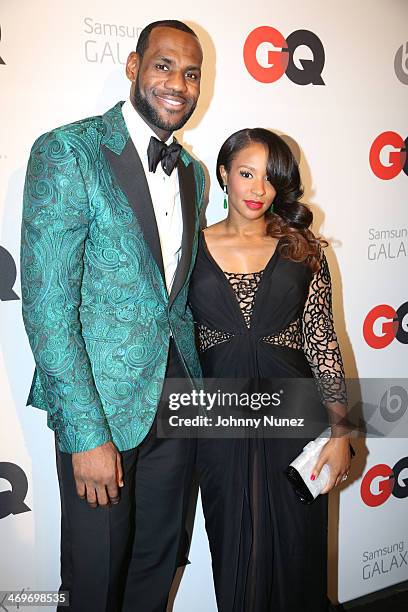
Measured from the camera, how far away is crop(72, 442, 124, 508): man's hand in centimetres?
134

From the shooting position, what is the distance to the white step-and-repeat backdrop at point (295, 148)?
5.83 ft

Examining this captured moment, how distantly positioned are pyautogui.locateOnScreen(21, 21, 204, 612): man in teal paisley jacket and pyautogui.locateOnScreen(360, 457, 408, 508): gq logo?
1162 mm

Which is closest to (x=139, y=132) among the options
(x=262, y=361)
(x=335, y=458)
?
(x=262, y=361)

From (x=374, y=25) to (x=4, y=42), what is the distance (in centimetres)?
141

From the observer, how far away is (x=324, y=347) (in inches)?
70.0

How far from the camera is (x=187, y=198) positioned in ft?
5.39

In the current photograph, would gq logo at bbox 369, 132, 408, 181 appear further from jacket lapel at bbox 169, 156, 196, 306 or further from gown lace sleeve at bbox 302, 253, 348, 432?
jacket lapel at bbox 169, 156, 196, 306

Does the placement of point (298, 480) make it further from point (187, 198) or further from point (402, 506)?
point (402, 506)

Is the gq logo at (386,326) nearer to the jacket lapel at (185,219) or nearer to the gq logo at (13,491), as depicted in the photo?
the jacket lapel at (185,219)

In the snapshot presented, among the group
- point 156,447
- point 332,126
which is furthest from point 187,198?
point 332,126

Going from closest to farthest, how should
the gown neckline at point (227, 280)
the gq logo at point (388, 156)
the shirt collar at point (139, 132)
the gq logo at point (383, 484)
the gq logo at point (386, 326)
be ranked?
the shirt collar at point (139, 132), the gown neckline at point (227, 280), the gq logo at point (388, 156), the gq logo at point (386, 326), the gq logo at point (383, 484)

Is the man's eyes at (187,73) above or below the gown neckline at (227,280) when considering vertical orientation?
above

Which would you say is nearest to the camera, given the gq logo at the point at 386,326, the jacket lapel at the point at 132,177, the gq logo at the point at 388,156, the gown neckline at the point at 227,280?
the jacket lapel at the point at 132,177

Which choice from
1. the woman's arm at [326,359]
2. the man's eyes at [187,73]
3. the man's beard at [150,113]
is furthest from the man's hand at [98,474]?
the man's eyes at [187,73]
